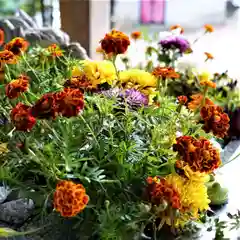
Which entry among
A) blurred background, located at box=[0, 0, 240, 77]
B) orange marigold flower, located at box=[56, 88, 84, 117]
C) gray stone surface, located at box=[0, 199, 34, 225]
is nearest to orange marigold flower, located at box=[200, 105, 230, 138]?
orange marigold flower, located at box=[56, 88, 84, 117]

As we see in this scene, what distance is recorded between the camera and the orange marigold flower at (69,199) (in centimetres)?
71

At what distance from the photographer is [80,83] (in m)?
0.98

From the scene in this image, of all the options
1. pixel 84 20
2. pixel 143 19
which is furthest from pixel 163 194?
pixel 143 19

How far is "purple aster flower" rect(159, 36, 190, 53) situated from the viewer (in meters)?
1.64

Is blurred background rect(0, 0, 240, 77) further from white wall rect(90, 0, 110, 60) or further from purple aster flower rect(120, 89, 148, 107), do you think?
purple aster flower rect(120, 89, 148, 107)

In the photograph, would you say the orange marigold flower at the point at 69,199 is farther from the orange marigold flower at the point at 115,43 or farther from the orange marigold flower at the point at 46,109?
the orange marigold flower at the point at 115,43

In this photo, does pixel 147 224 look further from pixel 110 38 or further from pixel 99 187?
pixel 110 38

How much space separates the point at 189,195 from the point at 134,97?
0.26 metres

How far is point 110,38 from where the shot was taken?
0.95 m

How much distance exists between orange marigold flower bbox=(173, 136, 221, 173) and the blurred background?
1.03m

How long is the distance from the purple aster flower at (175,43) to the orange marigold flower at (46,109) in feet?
3.11

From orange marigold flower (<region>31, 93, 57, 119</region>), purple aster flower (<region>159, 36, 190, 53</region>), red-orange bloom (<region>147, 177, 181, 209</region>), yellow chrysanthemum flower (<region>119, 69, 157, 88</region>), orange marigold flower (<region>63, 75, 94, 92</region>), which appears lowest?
red-orange bloom (<region>147, 177, 181, 209</region>)

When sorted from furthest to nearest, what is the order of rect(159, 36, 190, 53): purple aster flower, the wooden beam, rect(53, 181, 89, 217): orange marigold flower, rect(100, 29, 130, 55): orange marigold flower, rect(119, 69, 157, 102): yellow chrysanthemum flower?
the wooden beam, rect(159, 36, 190, 53): purple aster flower, rect(119, 69, 157, 102): yellow chrysanthemum flower, rect(100, 29, 130, 55): orange marigold flower, rect(53, 181, 89, 217): orange marigold flower

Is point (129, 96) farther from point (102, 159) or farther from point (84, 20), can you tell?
point (84, 20)
